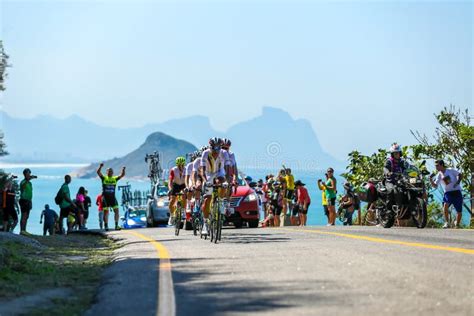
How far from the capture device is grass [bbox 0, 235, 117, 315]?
9.98 m

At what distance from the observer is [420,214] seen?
77.9 feet

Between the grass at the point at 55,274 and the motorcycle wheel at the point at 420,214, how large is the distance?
26.5 feet

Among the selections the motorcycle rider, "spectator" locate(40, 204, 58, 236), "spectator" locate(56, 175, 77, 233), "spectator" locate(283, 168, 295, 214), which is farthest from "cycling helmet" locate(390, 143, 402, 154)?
"spectator" locate(40, 204, 58, 236)

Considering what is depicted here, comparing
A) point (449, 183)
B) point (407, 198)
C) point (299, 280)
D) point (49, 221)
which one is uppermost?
point (449, 183)

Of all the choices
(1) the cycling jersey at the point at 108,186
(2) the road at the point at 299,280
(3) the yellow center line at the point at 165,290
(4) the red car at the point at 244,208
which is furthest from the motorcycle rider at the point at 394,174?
(3) the yellow center line at the point at 165,290

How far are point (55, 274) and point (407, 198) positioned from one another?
1239 cm

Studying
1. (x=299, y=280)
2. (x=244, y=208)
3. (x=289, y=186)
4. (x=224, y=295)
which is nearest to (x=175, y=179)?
(x=244, y=208)

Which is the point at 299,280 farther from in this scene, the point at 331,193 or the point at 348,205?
the point at 348,205

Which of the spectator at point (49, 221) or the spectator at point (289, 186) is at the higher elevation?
the spectator at point (289, 186)

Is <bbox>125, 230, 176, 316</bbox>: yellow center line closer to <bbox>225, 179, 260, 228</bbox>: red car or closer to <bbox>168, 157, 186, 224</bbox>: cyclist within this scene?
<bbox>168, 157, 186, 224</bbox>: cyclist

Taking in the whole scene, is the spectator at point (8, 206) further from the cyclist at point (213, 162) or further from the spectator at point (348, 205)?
the spectator at point (348, 205)

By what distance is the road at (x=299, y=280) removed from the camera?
8430mm

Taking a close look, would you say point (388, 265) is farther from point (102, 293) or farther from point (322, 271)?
point (102, 293)

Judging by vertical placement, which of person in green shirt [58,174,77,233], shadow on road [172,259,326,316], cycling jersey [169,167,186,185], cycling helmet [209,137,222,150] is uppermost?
cycling helmet [209,137,222,150]
